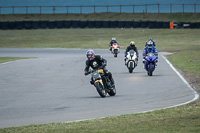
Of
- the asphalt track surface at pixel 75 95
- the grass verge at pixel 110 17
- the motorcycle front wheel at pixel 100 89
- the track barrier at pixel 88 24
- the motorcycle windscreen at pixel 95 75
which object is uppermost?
the grass verge at pixel 110 17

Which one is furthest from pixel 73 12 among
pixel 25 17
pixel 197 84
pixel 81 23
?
pixel 197 84

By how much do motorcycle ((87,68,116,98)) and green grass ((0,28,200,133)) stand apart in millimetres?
3025

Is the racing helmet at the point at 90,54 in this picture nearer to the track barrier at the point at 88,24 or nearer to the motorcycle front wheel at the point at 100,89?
the motorcycle front wheel at the point at 100,89

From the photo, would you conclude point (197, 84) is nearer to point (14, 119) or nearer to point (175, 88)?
point (175, 88)

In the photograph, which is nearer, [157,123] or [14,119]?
[157,123]

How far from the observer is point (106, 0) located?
96.1 metres

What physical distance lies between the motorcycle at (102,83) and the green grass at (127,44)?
9.93ft

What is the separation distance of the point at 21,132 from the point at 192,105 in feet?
16.3

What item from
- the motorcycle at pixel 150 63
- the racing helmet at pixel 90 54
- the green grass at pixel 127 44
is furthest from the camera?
the motorcycle at pixel 150 63

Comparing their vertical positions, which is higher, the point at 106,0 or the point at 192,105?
the point at 106,0

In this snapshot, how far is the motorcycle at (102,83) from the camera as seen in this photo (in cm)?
1480

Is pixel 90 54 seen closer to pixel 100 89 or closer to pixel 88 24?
pixel 100 89

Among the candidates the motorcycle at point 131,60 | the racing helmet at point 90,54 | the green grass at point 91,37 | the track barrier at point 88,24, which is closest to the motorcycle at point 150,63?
the motorcycle at point 131,60

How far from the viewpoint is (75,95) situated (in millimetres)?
15375
